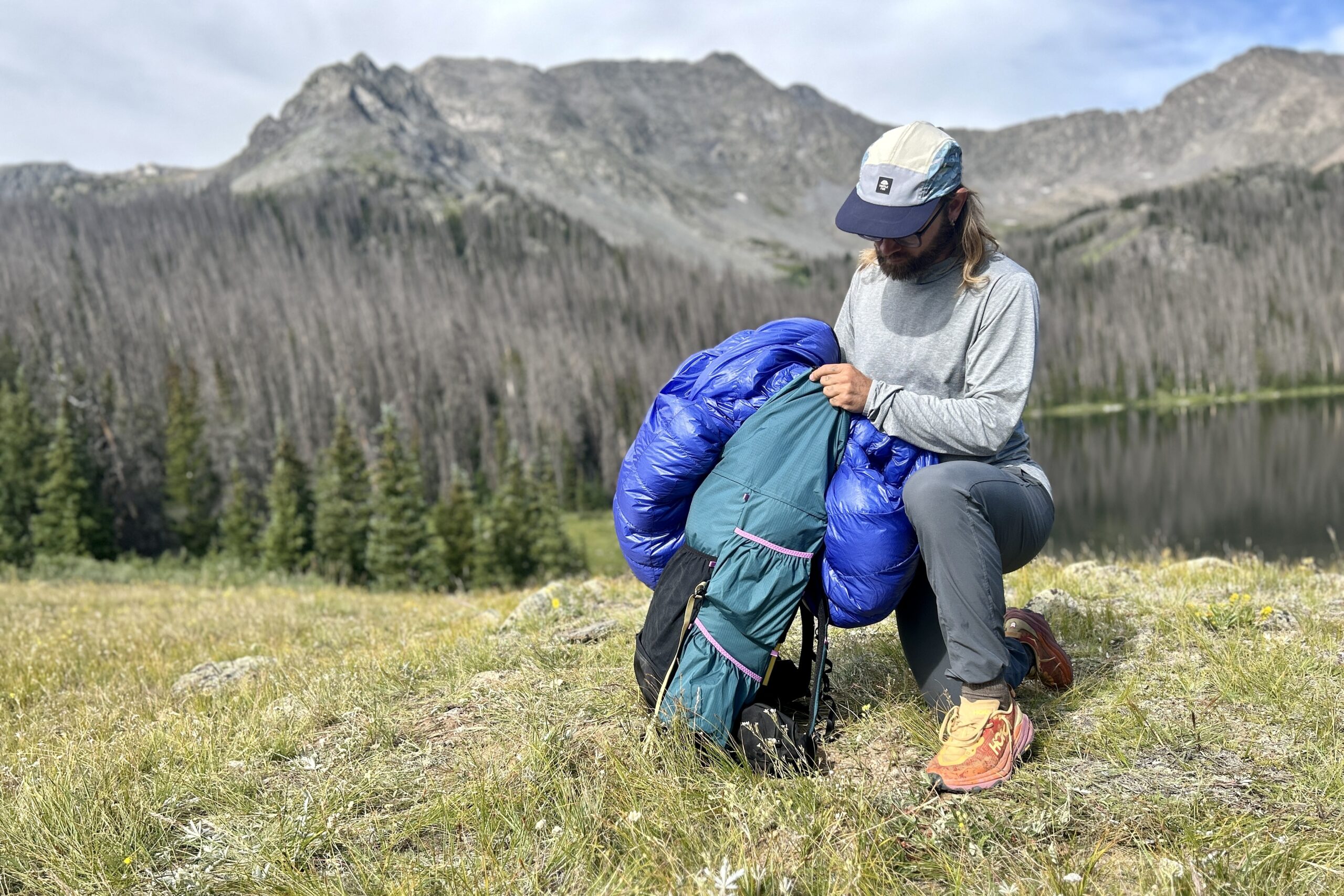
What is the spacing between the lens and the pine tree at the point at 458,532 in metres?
49.6

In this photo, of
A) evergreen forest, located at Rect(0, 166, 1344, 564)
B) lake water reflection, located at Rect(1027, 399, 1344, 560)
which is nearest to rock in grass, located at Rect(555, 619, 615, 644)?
lake water reflection, located at Rect(1027, 399, 1344, 560)

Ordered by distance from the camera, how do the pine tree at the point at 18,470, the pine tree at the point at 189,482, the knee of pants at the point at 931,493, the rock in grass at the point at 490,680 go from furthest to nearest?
the pine tree at the point at 189,482 < the pine tree at the point at 18,470 < the rock in grass at the point at 490,680 < the knee of pants at the point at 931,493

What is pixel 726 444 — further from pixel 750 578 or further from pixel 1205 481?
pixel 1205 481

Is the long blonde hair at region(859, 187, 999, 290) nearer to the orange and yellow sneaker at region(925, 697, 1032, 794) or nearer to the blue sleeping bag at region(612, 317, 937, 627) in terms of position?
the blue sleeping bag at region(612, 317, 937, 627)

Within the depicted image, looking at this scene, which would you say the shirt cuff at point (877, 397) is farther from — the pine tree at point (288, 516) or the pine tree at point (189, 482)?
the pine tree at point (189, 482)

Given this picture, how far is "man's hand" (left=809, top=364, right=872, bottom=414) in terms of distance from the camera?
148 inches

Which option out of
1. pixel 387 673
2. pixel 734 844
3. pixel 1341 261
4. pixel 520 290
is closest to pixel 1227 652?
pixel 734 844

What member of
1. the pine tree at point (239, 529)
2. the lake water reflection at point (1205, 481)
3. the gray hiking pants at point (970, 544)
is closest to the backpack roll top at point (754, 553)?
the gray hiking pants at point (970, 544)

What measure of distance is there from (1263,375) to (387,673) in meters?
136

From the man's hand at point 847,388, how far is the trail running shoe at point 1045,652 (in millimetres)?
1567

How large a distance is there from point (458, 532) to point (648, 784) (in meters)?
48.4

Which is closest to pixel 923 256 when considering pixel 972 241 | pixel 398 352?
pixel 972 241

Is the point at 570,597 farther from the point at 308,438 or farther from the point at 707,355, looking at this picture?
the point at 308,438

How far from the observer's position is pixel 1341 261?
13838 centimetres
